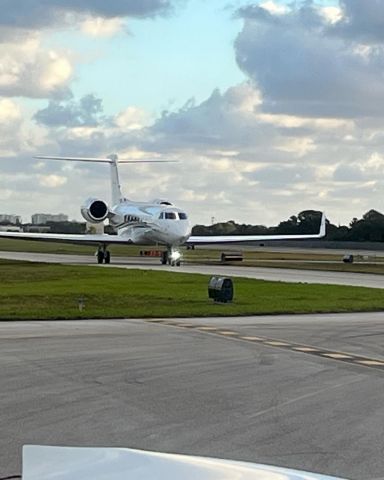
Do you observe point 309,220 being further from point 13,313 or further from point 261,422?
point 261,422

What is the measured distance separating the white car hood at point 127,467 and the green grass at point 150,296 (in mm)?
20481

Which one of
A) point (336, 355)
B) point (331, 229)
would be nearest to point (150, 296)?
point (336, 355)

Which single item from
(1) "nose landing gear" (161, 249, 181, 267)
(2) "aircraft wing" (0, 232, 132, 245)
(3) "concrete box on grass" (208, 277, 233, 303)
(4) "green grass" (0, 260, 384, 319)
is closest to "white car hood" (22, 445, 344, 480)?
(4) "green grass" (0, 260, 384, 319)

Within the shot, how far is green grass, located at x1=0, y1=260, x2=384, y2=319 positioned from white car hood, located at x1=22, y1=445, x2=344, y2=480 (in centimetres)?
2048

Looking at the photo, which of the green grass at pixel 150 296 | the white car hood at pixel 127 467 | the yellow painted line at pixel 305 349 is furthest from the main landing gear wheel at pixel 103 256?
the white car hood at pixel 127 467

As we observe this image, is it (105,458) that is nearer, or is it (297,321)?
(105,458)

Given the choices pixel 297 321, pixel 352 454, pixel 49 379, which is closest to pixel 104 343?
pixel 49 379

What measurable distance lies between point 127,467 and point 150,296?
2775 centimetres

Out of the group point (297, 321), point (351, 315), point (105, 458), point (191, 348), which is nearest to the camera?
point (105, 458)

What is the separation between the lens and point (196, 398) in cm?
1139

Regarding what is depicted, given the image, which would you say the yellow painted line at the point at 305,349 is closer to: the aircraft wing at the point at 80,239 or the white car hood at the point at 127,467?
the white car hood at the point at 127,467

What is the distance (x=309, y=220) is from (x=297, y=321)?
136m

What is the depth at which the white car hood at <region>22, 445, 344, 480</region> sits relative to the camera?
3.13 meters

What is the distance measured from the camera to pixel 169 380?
12.8m
